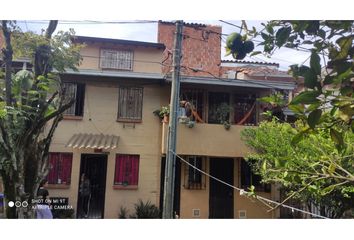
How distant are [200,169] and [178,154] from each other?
0.37 metres

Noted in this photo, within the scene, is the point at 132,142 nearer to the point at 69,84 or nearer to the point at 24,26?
the point at 69,84

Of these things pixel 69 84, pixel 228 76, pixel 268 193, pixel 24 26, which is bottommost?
pixel 268 193

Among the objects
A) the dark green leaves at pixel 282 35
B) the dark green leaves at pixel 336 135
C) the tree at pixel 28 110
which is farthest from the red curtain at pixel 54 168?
the dark green leaves at pixel 336 135

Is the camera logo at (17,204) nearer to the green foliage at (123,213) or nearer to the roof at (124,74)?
the green foliage at (123,213)

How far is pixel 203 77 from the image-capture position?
14.4 feet

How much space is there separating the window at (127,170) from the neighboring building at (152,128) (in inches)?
0.4

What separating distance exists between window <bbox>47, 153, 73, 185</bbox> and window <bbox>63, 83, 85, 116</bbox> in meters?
0.40

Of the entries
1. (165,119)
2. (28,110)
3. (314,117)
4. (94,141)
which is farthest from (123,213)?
(314,117)

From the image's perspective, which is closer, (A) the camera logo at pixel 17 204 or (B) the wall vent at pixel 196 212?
(A) the camera logo at pixel 17 204

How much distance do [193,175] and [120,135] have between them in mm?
966

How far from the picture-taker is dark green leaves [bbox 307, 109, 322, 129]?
3.01ft

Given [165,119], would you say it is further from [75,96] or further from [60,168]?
[60,168]

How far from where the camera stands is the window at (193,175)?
3939 millimetres
